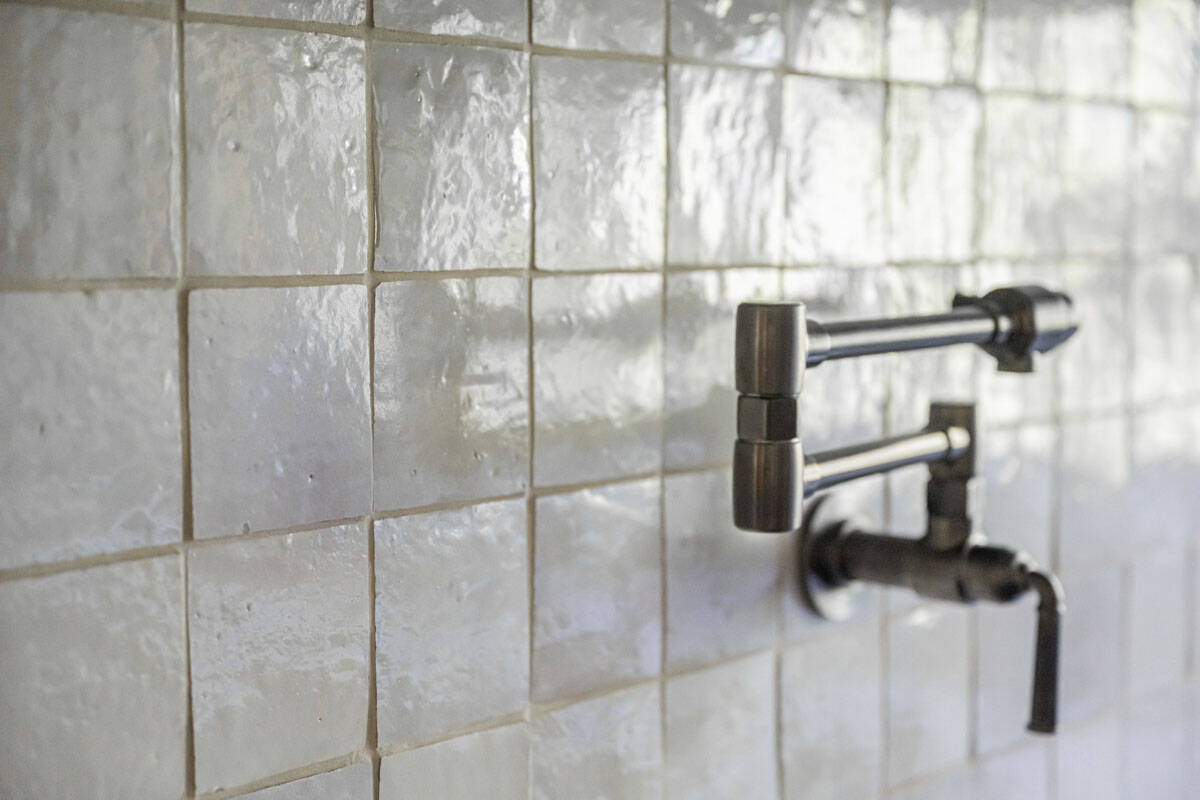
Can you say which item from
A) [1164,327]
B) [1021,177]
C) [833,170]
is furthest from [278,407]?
[1164,327]

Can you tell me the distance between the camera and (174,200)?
22.9 inches

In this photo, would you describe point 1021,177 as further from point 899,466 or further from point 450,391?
point 450,391

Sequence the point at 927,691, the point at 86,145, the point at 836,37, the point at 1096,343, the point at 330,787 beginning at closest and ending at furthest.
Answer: the point at 86,145 < the point at 330,787 < the point at 836,37 < the point at 927,691 < the point at 1096,343

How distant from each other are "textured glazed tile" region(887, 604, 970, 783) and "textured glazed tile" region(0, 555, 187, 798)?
543 mm

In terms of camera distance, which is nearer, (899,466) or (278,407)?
(278,407)

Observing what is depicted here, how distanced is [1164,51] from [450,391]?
2.53 ft

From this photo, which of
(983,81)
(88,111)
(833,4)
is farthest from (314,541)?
(983,81)

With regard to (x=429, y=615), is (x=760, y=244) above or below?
above

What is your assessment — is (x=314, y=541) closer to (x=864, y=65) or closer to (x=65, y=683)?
(x=65, y=683)

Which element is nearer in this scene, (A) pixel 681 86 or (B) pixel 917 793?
(A) pixel 681 86

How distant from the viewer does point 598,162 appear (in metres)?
0.74

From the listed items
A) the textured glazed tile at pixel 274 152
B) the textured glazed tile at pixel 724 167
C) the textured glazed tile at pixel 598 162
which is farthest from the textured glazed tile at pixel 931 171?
the textured glazed tile at pixel 274 152

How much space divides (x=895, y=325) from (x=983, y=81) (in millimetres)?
307

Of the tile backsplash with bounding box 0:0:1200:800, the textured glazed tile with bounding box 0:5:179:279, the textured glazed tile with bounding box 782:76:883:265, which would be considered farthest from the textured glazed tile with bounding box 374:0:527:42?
the textured glazed tile with bounding box 782:76:883:265
